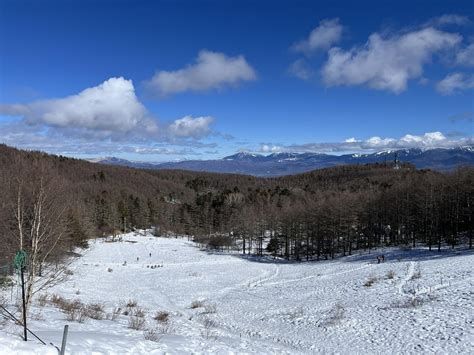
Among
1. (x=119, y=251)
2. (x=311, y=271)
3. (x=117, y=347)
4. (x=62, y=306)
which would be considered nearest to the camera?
(x=117, y=347)

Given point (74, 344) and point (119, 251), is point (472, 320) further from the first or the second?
point (119, 251)

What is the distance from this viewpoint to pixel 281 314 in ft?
79.8

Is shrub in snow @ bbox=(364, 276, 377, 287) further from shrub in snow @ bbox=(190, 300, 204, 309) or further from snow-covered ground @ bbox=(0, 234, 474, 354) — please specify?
shrub in snow @ bbox=(190, 300, 204, 309)

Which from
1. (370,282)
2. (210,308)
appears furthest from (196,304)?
(370,282)

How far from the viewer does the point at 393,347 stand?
52.2 feet

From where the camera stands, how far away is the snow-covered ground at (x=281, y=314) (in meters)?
12.9

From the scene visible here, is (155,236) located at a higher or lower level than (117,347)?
lower

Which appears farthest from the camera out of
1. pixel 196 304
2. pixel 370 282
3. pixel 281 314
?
pixel 370 282

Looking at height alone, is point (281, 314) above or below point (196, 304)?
above

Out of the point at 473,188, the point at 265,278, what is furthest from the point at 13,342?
the point at 473,188

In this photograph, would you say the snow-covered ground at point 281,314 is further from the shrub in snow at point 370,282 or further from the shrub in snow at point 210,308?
the shrub in snow at point 370,282

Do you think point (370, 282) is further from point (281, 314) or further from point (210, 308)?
point (210, 308)

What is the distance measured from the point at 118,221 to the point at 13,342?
10446 centimetres

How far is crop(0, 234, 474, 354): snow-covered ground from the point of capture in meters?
12.9
